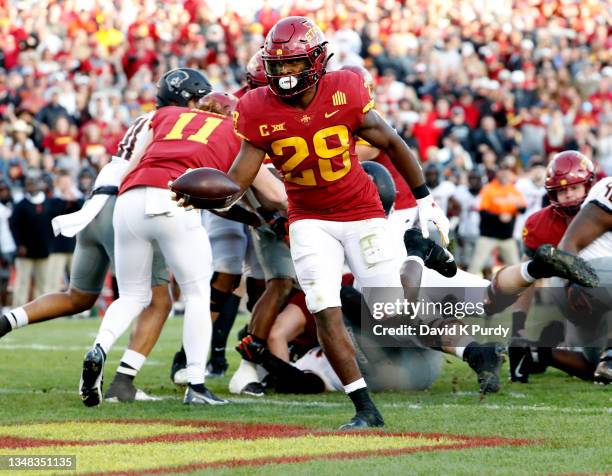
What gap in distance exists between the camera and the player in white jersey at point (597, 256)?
21.6ft

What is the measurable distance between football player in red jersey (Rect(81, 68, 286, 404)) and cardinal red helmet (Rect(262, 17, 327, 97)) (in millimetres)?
1014

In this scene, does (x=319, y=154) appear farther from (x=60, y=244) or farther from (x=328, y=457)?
(x=60, y=244)

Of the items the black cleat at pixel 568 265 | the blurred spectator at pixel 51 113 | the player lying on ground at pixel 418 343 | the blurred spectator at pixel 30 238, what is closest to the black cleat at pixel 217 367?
the player lying on ground at pixel 418 343

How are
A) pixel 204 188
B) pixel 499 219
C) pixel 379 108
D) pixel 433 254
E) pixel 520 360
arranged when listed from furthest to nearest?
pixel 379 108 < pixel 499 219 < pixel 520 360 < pixel 433 254 < pixel 204 188

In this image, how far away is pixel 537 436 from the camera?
4.78m

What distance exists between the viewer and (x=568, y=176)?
7094 mm

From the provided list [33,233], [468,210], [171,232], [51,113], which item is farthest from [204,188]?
[51,113]

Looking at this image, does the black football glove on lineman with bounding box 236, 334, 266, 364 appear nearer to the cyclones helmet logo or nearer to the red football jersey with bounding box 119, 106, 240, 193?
the red football jersey with bounding box 119, 106, 240, 193

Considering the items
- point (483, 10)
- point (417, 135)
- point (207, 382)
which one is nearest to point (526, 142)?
point (417, 135)

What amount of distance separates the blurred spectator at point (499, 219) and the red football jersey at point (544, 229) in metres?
6.76

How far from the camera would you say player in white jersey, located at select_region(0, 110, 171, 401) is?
6.37 meters

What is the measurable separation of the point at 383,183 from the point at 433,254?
3.40 ft

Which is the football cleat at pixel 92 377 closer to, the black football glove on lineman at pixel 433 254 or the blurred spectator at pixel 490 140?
the black football glove on lineman at pixel 433 254

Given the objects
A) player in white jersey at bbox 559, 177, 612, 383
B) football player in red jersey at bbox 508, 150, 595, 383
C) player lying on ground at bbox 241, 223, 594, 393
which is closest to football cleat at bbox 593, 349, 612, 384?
player in white jersey at bbox 559, 177, 612, 383
